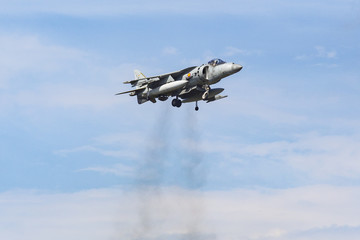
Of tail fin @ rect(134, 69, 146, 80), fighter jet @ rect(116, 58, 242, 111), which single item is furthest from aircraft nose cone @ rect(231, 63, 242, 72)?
tail fin @ rect(134, 69, 146, 80)

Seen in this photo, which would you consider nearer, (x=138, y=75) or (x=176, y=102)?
(x=176, y=102)

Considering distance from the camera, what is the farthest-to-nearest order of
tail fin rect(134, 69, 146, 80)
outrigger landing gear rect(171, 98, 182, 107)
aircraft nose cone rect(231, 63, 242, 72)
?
tail fin rect(134, 69, 146, 80)
outrigger landing gear rect(171, 98, 182, 107)
aircraft nose cone rect(231, 63, 242, 72)

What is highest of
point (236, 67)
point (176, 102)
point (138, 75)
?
point (138, 75)

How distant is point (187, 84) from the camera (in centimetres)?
9219

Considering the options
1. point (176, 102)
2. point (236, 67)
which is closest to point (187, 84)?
point (176, 102)

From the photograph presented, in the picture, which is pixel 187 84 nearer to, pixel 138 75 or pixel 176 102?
pixel 176 102

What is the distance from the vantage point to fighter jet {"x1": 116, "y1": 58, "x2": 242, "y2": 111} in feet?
298

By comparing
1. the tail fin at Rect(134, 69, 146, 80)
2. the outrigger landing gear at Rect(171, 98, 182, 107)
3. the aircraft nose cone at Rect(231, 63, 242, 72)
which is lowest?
the outrigger landing gear at Rect(171, 98, 182, 107)

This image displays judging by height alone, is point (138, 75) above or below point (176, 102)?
above

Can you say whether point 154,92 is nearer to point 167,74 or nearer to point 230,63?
point 167,74

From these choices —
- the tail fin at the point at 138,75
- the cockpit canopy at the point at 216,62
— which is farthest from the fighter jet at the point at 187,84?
the tail fin at the point at 138,75

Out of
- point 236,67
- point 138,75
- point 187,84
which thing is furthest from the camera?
point 138,75

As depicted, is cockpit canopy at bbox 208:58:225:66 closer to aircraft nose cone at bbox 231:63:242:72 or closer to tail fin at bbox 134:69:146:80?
aircraft nose cone at bbox 231:63:242:72

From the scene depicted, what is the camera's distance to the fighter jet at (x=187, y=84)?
90.9 meters
